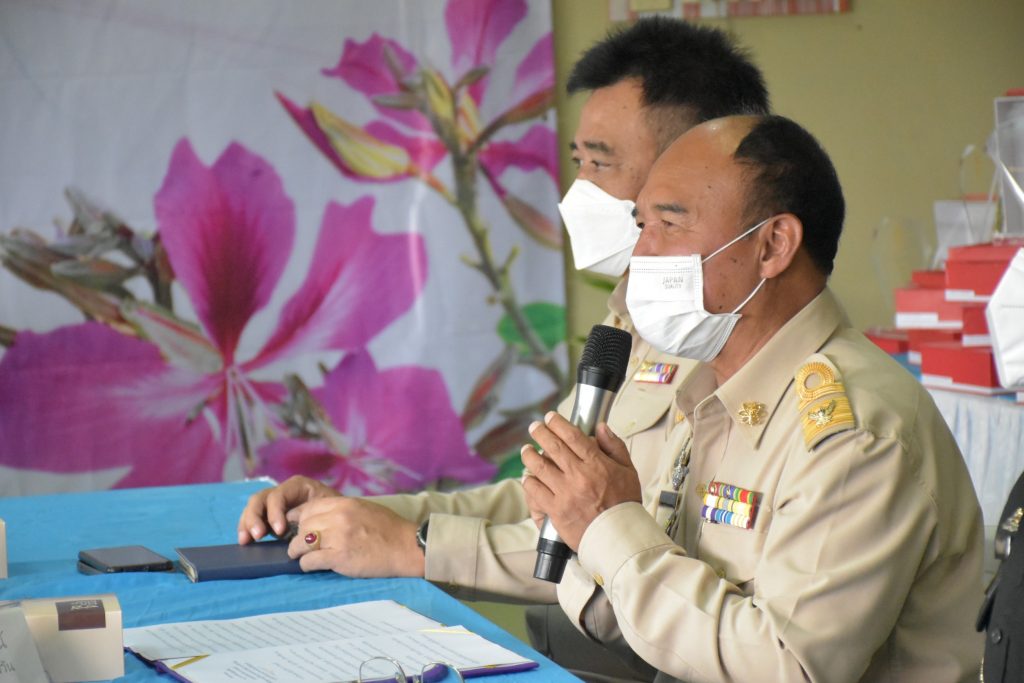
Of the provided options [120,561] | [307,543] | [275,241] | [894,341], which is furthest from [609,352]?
[275,241]

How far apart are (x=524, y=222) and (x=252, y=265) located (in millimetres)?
851

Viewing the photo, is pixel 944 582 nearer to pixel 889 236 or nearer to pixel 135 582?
pixel 135 582

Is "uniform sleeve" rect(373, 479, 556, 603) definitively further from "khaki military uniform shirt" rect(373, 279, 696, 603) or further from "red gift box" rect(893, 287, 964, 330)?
"red gift box" rect(893, 287, 964, 330)

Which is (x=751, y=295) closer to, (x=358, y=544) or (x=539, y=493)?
(x=539, y=493)

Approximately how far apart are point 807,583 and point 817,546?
43mm

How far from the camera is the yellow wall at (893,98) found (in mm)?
4117

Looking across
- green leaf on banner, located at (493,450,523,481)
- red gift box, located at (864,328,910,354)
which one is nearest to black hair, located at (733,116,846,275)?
red gift box, located at (864,328,910,354)

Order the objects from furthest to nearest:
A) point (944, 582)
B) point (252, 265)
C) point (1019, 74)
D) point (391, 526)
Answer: point (1019, 74)
point (252, 265)
point (391, 526)
point (944, 582)

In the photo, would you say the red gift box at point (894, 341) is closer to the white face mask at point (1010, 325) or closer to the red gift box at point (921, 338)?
the red gift box at point (921, 338)

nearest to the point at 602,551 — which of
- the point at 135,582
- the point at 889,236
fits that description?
the point at 135,582

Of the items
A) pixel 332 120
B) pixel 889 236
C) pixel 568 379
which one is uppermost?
pixel 332 120

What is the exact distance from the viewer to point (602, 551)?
1.49m

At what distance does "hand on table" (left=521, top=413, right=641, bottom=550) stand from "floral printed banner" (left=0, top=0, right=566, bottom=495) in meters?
2.31

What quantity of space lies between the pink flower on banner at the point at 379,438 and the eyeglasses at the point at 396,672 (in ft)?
8.13
